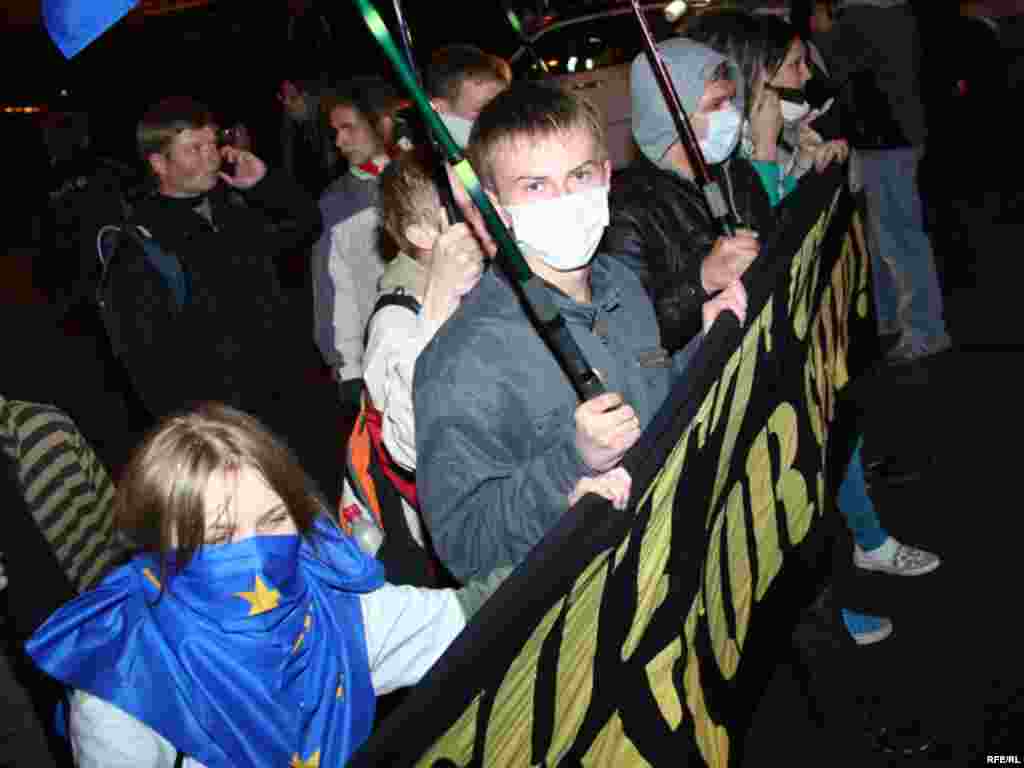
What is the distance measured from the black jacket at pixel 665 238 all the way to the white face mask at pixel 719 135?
213 millimetres

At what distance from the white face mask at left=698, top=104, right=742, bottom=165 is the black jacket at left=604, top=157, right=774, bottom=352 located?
0.21 metres

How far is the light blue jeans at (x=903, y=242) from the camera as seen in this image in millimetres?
6520

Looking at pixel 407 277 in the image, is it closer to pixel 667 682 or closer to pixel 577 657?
pixel 667 682

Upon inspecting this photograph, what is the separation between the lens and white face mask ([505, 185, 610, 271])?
8.20 ft

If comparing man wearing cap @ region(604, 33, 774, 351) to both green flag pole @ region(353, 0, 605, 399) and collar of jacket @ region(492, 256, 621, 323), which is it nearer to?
collar of jacket @ region(492, 256, 621, 323)

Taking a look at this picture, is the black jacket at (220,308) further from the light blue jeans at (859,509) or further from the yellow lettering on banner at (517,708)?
the yellow lettering on banner at (517,708)

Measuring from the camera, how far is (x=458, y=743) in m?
1.55

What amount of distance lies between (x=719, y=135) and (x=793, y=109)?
1033mm

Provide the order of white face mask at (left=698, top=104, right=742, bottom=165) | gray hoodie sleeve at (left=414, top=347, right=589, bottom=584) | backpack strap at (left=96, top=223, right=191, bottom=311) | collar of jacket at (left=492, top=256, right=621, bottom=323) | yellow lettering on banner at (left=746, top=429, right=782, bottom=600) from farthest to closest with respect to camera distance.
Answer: backpack strap at (left=96, top=223, right=191, bottom=311) → white face mask at (left=698, top=104, right=742, bottom=165) → yellow lettering on banner at (left=746, top=429, right=782, bottom=600) → collar of jacket at (left=492, top=256, right=621, bottom=323) → gray hoodie sleeve at (left=414, top=347, right=589, bottom=584)

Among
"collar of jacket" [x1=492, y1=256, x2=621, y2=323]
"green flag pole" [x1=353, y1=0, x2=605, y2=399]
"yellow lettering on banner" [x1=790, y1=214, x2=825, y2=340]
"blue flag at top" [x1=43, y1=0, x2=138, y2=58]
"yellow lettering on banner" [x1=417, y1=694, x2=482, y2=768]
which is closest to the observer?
"yellow lettering on banner" [x1=417, y1=694, x2=482, y2=768]

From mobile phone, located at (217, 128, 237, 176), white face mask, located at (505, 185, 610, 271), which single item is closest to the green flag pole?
white face mask, located at (505, 185, 610, 271)

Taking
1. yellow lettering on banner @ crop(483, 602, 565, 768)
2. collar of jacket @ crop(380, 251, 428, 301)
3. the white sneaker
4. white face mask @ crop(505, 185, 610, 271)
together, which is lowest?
the white sneaker

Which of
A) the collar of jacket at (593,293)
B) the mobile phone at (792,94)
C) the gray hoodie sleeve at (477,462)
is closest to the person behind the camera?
the gray hoodie sleeve at (477,462)

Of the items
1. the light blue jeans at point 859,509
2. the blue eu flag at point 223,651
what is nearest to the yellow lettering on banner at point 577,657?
the blue eu flag at point 223,651
